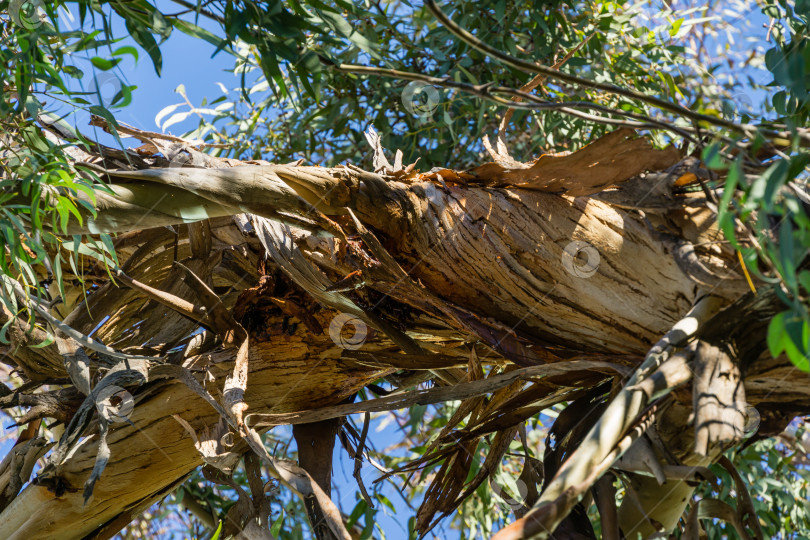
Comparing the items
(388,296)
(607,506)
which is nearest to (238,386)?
(388,296)

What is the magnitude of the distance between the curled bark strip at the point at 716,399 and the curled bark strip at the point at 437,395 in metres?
0.14

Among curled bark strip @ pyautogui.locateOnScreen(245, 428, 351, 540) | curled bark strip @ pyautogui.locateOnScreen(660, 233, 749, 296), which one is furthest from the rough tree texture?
A: curled bark strip @ pyautogui.locateOnScreen(245, 428, 351, 540)

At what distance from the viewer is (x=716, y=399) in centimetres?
79

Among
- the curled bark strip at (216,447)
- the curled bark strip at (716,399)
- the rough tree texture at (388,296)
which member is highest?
the rough tree texture at (388,296)

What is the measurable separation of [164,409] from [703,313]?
35.5 inches

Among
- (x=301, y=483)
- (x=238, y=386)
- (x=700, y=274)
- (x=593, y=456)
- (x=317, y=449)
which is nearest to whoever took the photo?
(x=593, y=456)

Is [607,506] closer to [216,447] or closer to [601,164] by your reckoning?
[601,164]

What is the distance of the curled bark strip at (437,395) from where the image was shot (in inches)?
38.6

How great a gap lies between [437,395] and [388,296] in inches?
7.3

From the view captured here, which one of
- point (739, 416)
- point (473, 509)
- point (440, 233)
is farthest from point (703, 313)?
point (473, 509)

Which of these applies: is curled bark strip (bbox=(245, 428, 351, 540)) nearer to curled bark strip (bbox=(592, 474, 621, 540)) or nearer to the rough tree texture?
the rough tree texture

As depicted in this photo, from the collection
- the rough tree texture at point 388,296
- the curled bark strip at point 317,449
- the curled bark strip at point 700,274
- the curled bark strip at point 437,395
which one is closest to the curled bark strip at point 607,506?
the rough tree texture at point 388,296

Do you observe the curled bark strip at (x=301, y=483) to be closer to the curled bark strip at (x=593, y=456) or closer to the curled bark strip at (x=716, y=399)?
the curled bark strip at (x=593, y=456)

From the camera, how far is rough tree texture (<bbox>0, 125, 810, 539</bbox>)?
3.18ft
